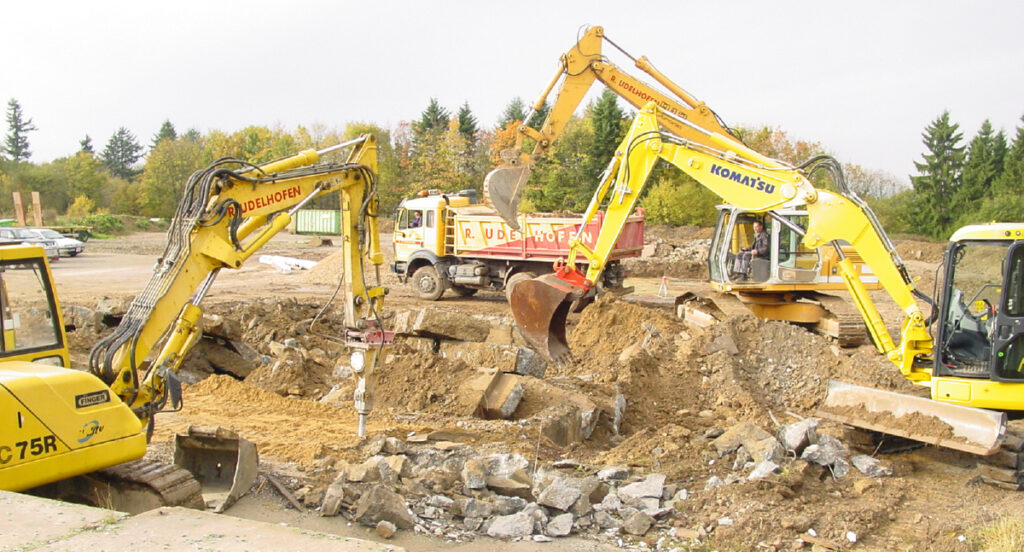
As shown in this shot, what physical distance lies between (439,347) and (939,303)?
20.6 ft

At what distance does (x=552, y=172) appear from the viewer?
44.0 meters

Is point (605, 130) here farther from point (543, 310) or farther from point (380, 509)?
point (380, 509)

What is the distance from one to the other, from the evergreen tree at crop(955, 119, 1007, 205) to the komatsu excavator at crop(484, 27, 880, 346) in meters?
36.0

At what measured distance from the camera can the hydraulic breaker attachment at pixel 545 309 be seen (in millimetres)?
11227

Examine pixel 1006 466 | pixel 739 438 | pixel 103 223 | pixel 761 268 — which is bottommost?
pixel 1006 466

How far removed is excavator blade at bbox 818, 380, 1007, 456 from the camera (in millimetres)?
7465

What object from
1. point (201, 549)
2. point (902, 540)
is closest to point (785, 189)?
point (902, 540)

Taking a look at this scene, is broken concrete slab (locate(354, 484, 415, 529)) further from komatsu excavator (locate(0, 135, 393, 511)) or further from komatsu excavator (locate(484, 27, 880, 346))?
komatsu excavator (locate(484, 27, 880, 346))

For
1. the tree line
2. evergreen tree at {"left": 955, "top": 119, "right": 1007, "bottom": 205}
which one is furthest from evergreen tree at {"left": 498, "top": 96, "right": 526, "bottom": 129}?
evergreen tree at {"left": 955, "top": 119, "right": 1007, "bottom": 205}

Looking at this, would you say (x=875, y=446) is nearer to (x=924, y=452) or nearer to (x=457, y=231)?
(x=924, y=452)

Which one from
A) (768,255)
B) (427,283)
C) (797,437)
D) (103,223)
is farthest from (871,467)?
(103,223)

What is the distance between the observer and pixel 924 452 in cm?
826

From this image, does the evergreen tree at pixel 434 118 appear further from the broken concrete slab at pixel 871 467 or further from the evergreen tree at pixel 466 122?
the broken concrete slab at pixel 871 467

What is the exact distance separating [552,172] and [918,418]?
36.8 m
